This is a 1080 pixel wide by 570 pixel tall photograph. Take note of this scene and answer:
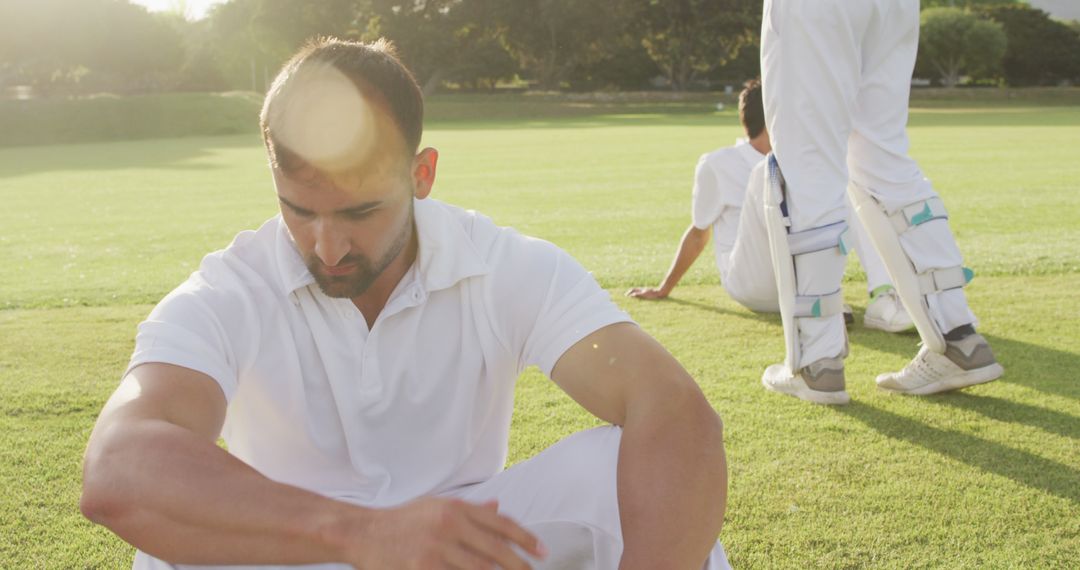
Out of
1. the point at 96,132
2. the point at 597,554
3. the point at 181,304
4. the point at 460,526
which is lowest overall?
the point at 96,132

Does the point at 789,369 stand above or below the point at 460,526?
below

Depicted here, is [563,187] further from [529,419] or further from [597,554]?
[597,554]

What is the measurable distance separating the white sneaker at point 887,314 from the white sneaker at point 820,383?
4.74 ft

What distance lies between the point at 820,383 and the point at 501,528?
2850mm

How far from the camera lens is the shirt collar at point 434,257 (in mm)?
2373

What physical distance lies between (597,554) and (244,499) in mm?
783

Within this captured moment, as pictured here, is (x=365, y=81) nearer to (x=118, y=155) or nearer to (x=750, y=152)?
(x=750, y=152)

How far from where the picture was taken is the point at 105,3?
211 ft

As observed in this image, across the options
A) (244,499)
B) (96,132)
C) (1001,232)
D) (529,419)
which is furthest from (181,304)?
(96,132)

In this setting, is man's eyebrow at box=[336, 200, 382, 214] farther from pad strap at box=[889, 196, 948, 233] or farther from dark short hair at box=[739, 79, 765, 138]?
dark short hair at box=[739, 79, 765, 138]

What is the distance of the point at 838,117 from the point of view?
4.33 metres

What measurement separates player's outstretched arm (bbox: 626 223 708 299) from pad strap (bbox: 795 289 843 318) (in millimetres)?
2102

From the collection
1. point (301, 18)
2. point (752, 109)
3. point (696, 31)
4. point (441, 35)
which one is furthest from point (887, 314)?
point (301, 18)

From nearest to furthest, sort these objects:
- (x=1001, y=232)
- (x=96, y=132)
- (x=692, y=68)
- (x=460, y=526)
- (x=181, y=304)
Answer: (x=460, y=526) → (x=181, y=304) → (x=1001, y=232) → (x=96, y=132) → (x=692, y=68)
